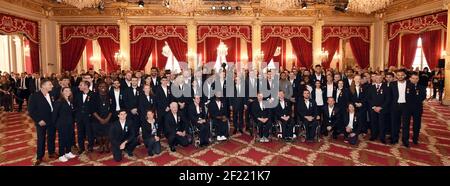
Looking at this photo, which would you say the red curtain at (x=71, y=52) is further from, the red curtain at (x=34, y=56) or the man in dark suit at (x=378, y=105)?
the man in dark suit at (x=378, y=105)

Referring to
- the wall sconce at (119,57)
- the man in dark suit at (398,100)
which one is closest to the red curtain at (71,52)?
the wall sconce at (119,57)

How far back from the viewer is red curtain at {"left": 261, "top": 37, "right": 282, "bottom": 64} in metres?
14.1

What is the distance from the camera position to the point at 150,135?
237 inches

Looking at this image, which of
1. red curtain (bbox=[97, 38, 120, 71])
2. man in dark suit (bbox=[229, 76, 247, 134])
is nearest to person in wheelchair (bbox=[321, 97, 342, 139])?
man in dark suit (bbox=[229, 76, 247, 134])

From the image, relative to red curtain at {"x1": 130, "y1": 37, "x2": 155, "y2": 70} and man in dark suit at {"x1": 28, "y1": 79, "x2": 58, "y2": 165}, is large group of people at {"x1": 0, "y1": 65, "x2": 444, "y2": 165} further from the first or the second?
red curtain at {"x1": 130, "y1": 37, "x2": 155, "y2": 70}

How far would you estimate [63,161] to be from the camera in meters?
5.52

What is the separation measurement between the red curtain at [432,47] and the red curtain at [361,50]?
8.80ft

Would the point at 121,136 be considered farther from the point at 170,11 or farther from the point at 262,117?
the point at 170,11

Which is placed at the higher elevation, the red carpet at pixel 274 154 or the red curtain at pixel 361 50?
the red curtain at pixel 361 50

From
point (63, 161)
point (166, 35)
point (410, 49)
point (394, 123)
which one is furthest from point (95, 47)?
point (410, 49)

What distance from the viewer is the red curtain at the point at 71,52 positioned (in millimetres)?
13656

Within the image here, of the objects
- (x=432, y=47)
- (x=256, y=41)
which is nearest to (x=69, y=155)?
(x=256, y=41)

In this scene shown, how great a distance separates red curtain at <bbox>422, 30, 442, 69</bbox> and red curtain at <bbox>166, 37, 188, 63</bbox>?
10737mm

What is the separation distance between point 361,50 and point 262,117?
9506 millimetres
